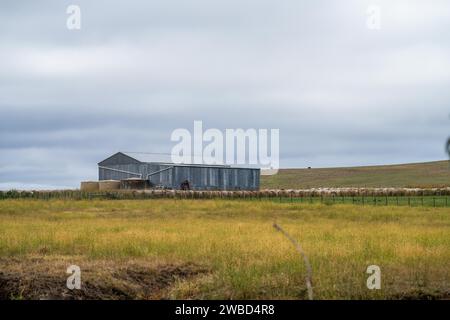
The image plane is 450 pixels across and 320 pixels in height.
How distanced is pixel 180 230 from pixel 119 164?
60.4 m

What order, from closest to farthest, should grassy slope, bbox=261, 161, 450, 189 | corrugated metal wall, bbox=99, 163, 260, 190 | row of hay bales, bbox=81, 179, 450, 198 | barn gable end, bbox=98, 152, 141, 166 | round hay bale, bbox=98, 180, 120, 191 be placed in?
row of hay bales, bbox=81, 179, 450, 198 → corrugated metal wall, bbox=99, 163, 260, 190 → round hay bale, bbox=98, 180, 120, 191 → barn gable end, bbox=98, 152, 141, 166 → grassy slope, bbox=261, 161, 450, 189

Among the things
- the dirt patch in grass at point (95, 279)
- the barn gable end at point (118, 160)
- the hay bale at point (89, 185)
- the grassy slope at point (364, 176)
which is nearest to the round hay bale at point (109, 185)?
the hay bale at point (89, 185)

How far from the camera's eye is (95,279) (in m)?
16.9

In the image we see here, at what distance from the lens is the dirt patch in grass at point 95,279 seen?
16.2 m

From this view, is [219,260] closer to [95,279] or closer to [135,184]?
[95,279]

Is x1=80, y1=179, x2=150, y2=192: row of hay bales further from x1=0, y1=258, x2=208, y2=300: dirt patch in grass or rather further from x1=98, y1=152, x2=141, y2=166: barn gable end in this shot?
x1=0, y1=258, x2=208, y2=300: dirt patch in grass

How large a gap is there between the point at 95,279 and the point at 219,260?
14.2 ft

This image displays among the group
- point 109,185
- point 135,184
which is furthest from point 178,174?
point 109,185

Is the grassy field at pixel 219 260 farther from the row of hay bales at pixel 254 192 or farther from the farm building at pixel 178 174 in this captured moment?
the farm building at pixel 178 174

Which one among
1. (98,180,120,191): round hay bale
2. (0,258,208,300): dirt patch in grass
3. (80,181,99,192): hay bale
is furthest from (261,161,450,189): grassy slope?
(0,258,208,300): dirt patch in grass

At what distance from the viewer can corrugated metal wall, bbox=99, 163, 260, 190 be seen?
85.3m

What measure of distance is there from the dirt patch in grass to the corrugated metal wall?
6596 centimetres

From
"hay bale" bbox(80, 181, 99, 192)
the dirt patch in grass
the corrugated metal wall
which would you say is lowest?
the dirt patch in grass
